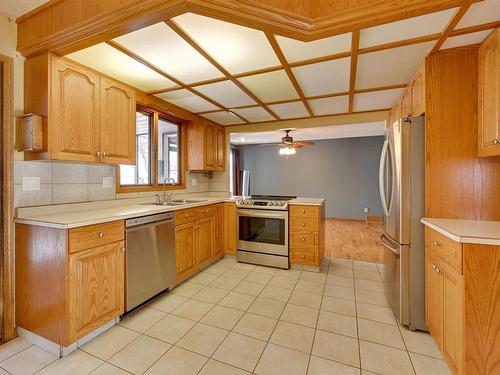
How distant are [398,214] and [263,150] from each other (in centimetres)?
603

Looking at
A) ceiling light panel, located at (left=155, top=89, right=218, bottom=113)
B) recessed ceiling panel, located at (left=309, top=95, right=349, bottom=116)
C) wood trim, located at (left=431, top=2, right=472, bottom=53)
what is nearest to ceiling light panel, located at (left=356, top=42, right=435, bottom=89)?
wood trim, located at (left=431, top=2, right=472, bottom=53)

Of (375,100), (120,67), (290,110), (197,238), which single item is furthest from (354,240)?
(120,67)

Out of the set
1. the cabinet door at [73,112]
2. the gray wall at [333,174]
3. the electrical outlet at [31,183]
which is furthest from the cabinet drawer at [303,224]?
the gray wall at [333,174]

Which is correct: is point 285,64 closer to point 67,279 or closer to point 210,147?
point 210,147

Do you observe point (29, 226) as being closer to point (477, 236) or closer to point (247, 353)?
point (247, 353)

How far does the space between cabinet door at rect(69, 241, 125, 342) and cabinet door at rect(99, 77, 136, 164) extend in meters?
0.86

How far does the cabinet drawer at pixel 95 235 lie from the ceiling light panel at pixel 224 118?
218 cm

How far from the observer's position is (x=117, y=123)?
224 cm

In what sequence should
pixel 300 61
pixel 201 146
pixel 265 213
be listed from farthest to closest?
1. pixel 201 146
2. pixel 265 213
3. pixel 300 61

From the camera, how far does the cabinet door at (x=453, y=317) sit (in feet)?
4.23

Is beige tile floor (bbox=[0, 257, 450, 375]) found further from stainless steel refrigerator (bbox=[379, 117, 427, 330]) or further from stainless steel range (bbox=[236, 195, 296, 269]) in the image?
stainless steel range (bbox=[236, 195, 296, 269])

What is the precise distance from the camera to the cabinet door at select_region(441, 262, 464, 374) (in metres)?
1.29

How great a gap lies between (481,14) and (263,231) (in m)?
2.79

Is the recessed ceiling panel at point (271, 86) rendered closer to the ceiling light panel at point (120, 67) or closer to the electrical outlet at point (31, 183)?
the ceiling light panel at point (120, 67)
